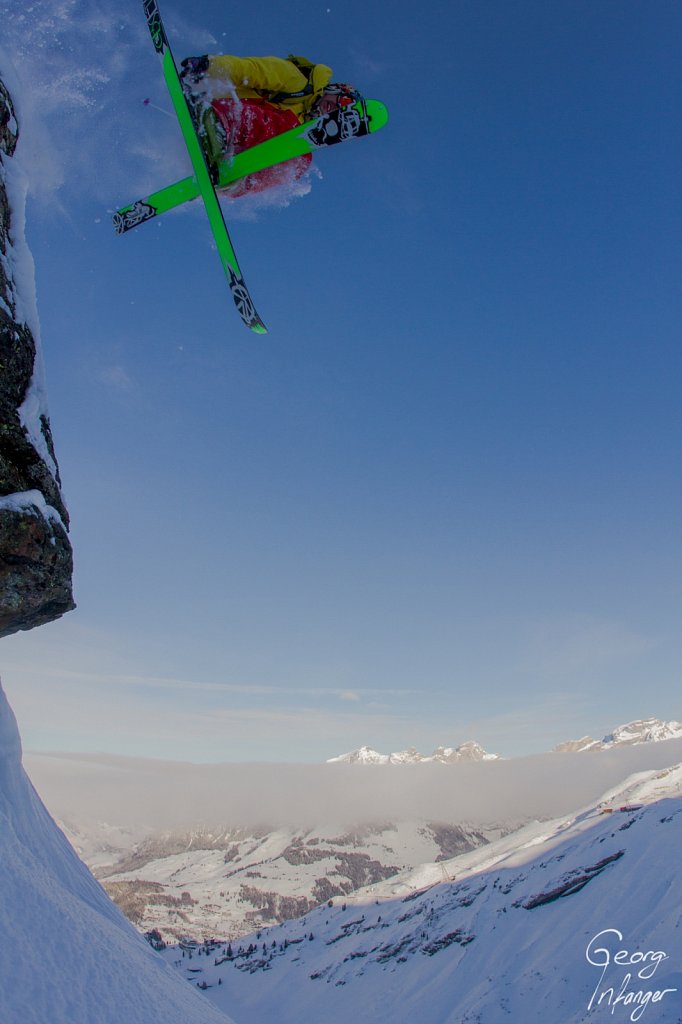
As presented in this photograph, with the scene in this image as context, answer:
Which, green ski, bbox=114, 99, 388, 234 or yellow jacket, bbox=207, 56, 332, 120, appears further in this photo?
green ski, bbox=114, 99, 388, 234

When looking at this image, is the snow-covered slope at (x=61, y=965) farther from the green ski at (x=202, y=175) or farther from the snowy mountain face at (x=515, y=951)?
the snowy mountain face at (x=515, y=951)

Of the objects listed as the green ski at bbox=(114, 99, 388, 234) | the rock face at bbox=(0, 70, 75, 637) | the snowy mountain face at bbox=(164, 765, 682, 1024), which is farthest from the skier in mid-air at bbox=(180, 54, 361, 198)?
the snowy mountain face at bbox=(164, 765, 682, 1024)

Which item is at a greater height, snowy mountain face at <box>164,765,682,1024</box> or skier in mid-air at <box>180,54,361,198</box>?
skier in mid-air at <box>180,54,361,198</box>

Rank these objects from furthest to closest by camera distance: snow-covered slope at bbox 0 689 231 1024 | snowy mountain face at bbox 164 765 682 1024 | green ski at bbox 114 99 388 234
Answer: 1. snowy mountain face at bbox 164 765 682 1024
2. green ski at bbox 114 99 388 234
3. snow-covered slope at bbox 0 689 231 1024

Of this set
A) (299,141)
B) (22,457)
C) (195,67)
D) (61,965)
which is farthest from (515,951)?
(195,67)

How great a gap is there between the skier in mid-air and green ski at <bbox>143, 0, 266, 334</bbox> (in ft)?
1.23

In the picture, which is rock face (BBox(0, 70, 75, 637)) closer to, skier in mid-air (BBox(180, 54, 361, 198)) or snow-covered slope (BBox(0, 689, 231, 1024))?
snow-covered slope (BBox(0, 689, 231, 1024))

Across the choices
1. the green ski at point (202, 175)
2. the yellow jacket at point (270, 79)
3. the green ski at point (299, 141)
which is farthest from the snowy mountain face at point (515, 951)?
the yellow jacket at point (270, 79)

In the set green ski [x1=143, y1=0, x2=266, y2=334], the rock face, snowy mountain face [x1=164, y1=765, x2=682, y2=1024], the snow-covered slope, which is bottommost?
snowy mountain face [x1=164, y1=765, x2=682, y2=1024]

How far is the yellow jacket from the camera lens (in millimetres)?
9945

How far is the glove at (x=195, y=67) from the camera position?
9922mm

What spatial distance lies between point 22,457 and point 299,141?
8.78 meters

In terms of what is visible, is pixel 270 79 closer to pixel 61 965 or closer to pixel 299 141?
pixel 299 141

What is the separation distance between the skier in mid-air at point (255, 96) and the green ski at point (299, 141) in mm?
155
